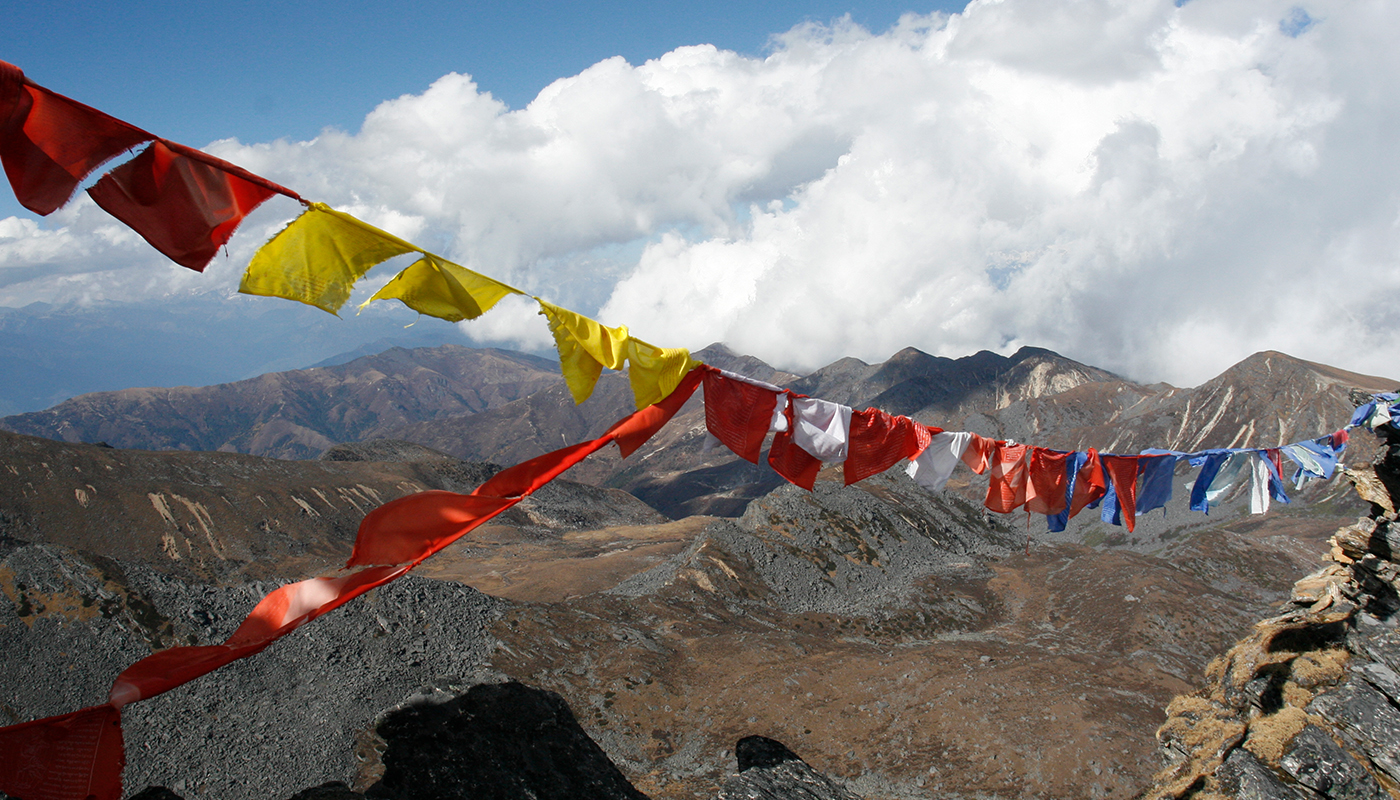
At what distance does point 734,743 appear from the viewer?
18562mm

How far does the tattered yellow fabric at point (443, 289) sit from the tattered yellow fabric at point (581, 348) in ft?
2.09

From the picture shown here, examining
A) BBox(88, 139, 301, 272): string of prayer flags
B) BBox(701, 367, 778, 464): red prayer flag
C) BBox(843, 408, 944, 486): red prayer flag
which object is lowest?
BBox(843, 408, 944, 486): red prayer flag

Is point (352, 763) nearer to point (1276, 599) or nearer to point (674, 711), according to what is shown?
point (674, 711)

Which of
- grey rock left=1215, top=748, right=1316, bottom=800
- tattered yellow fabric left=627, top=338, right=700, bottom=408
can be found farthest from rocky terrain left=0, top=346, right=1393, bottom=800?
tattered yellow fabric left=627, top=338, right=700, bottom=408

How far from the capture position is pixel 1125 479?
15203 mm

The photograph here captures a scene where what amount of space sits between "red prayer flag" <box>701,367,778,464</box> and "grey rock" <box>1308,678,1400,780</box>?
9377mm

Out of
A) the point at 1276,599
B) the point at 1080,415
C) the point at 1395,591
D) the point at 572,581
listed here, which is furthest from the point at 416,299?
the point at 1080,415

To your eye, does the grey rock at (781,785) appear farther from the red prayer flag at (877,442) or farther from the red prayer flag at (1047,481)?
the red prayer flag at (1047,481)

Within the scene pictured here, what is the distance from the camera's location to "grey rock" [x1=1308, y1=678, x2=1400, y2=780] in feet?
30.8

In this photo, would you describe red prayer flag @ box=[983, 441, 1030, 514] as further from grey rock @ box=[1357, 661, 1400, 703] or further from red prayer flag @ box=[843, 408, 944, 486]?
grey rock @ box=[1357, 661, 1400, 703]

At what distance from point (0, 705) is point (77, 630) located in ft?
8.15

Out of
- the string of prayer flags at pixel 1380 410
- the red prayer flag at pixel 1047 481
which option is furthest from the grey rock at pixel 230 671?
the string of prayer flags at pixel 1380 410

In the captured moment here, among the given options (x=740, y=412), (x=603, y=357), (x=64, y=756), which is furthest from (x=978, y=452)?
(x=64, y=756)

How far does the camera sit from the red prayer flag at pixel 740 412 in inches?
375
